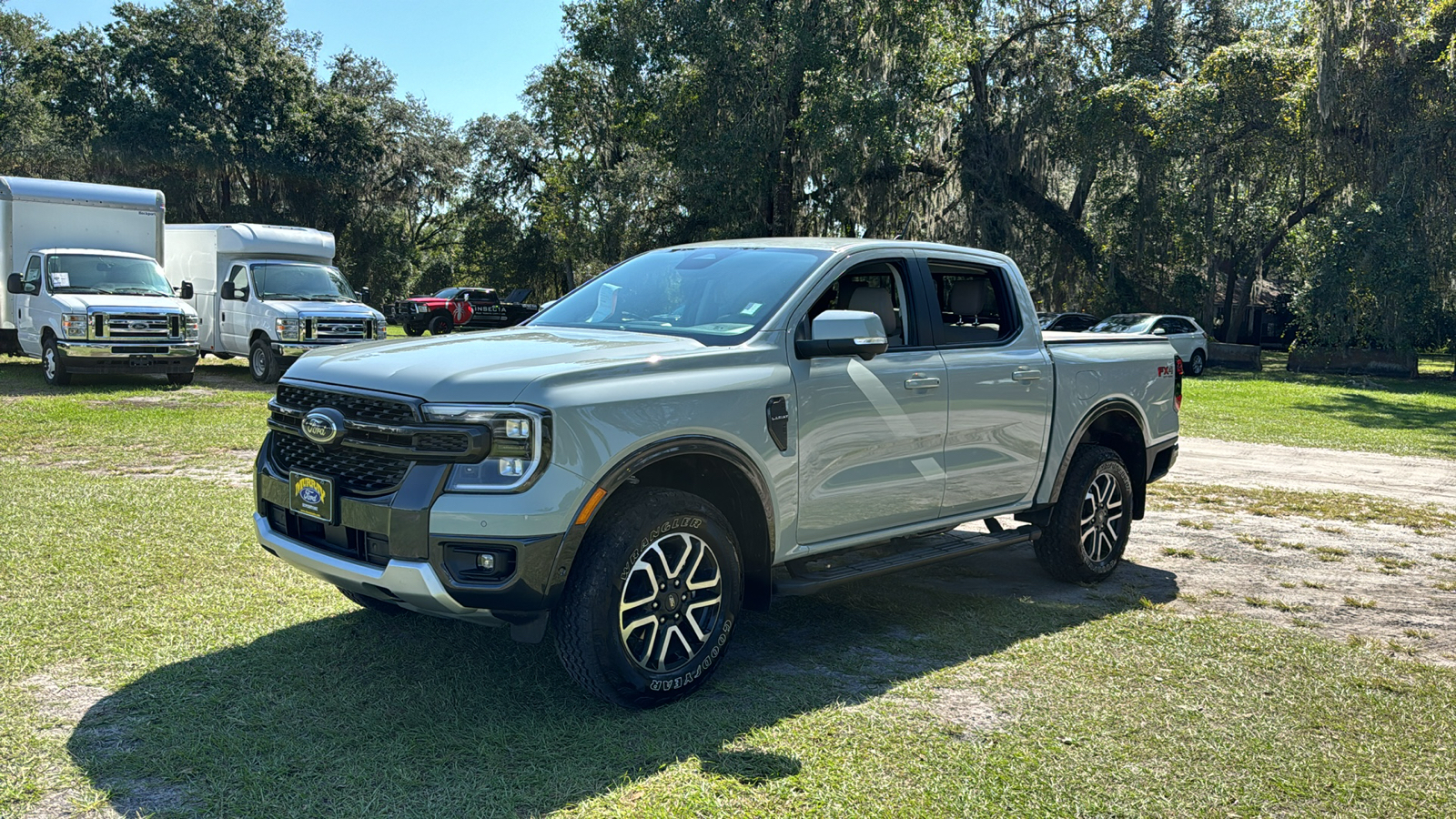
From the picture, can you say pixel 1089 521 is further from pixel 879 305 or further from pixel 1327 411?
pixel 1327 411

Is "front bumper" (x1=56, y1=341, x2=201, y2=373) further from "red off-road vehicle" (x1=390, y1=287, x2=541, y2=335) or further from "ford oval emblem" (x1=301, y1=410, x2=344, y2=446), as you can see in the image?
"red off-road vehicle" (x1=390, y1=287, x2=541, y2=335)

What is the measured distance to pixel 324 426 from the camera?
14.0ft

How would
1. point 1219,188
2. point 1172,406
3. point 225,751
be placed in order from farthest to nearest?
point 1219,188 < point 1172,406 < point 225,751

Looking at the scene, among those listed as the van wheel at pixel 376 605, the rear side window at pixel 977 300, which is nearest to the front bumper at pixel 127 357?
the van wheel at pixel 376 605

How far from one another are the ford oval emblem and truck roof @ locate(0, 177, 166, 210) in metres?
16.2

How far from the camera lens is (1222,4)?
3338 cm

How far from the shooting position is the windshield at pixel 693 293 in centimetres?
502

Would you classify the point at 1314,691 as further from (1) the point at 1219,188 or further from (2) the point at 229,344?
(1) the point at 1219,188

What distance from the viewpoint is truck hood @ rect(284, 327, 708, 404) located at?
399 centimetres

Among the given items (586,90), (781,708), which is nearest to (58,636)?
(781,708)

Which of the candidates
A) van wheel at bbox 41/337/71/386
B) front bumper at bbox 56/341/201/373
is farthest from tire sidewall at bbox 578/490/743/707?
van wheel at bbox 41/337/71/386

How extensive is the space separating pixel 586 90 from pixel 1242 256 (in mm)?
22317

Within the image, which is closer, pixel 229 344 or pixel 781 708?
pixel 781 708

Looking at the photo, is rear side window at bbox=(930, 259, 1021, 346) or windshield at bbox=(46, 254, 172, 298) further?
windshield at bbox=(46, 254, 172, 298)
